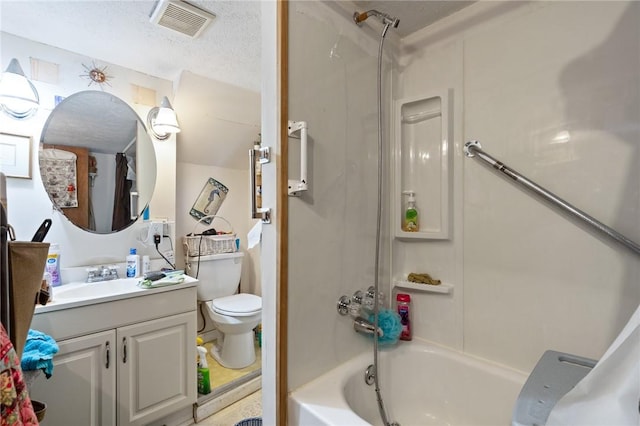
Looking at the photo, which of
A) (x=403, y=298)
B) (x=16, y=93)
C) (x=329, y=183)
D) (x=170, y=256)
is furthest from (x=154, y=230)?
(x=403, y=298)

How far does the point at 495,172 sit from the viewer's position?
1.34m

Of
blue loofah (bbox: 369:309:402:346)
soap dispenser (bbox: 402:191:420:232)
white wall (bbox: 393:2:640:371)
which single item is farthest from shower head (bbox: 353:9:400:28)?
blue loofah (bbox: 369:309:402:346)

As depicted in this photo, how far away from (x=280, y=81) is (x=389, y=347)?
4.35 feet

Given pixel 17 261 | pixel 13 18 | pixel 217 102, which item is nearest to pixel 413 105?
pixel 217 102

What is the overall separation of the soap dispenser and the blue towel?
5.26ft

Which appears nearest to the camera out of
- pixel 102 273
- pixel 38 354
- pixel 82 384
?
pixel 38 354

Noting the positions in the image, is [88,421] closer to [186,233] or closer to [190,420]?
[190,420]

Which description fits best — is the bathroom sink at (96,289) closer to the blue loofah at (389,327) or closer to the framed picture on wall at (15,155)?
the framed picture on wall at (15,155)

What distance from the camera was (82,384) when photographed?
142 cm

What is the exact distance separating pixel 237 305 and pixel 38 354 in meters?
1.24

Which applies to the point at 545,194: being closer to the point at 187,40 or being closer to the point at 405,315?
the point at 405,315

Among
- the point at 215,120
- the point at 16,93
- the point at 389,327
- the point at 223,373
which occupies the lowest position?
the point at 223,373

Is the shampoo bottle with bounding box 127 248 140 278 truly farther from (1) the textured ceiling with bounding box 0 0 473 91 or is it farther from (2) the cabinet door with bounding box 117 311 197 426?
(1) the textured ceiling with bounding box 0 0 473 91

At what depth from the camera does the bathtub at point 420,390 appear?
109 centimetres
